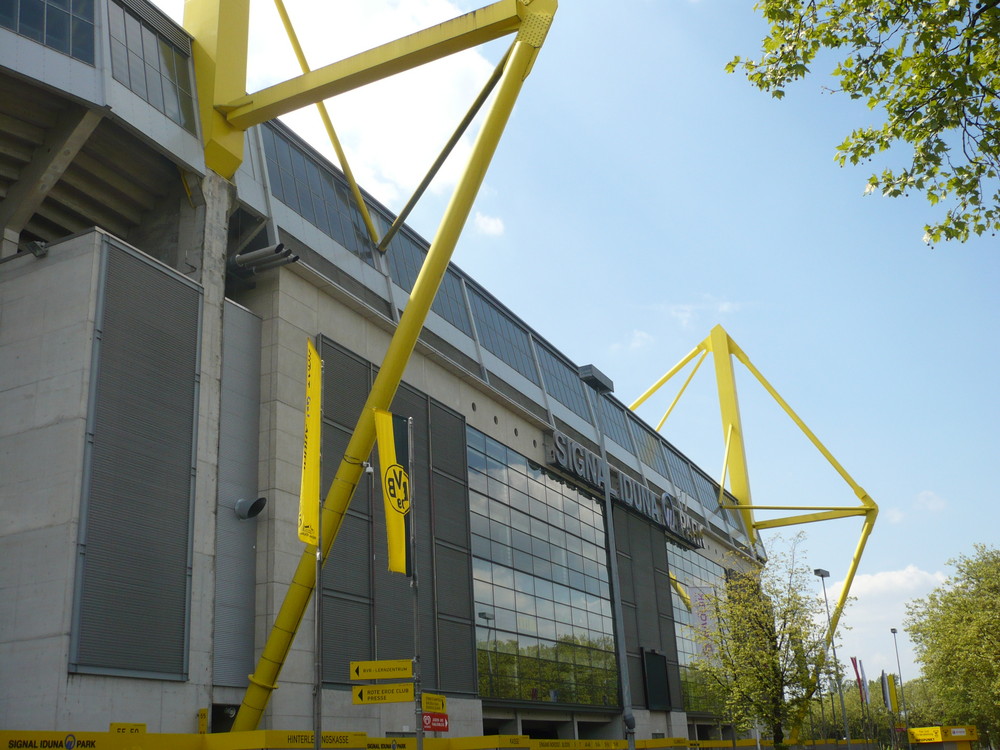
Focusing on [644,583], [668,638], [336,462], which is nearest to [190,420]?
[336,462]

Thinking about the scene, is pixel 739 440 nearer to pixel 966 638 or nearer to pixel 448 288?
pixel 966 638

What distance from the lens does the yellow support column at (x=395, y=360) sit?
21.0 m

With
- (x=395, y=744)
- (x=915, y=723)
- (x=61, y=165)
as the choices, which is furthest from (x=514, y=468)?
(x=915, y=723)

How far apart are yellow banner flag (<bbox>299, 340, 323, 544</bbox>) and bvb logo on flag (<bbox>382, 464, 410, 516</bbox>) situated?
1.41 m

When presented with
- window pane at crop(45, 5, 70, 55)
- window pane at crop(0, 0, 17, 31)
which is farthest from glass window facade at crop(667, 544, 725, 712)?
window pane at crop(0, 0, 17, 31)

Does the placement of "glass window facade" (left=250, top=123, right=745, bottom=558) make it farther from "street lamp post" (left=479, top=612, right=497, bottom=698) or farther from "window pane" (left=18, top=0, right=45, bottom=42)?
"street lamp post" (left=479, top=612, right=497, bottom=698)

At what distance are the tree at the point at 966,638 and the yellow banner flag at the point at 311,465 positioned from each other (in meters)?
49.6

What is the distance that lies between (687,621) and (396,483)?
132 ft

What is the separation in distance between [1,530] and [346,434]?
10.2 meters

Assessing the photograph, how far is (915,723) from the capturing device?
367ft

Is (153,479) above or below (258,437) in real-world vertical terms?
below

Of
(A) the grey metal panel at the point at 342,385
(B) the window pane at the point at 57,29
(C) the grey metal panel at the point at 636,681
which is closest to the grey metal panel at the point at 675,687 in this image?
(C) the grey metal panel at the point at 636,681

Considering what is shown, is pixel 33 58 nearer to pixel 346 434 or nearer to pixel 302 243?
pixel 302 243

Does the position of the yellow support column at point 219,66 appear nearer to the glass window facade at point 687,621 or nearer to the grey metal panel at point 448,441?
the grey metal panel at point 448,441
